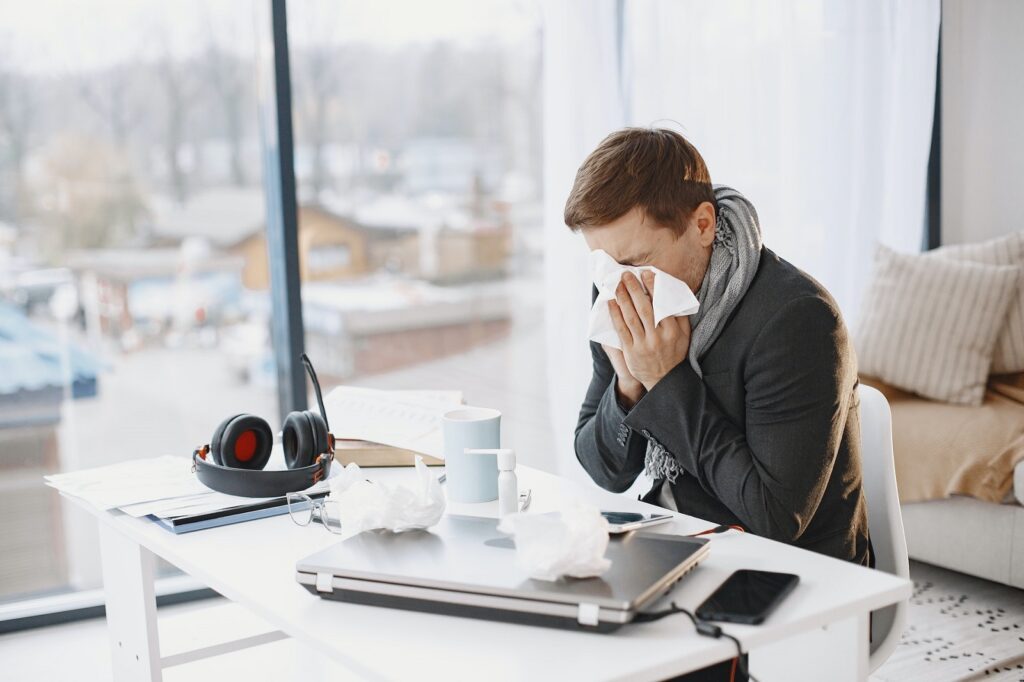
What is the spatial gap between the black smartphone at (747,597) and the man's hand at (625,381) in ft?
1.43

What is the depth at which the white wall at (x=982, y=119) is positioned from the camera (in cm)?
338

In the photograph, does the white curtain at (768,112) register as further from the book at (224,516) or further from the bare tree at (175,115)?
the book at (224,516)

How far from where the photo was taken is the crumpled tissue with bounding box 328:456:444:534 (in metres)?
1.13

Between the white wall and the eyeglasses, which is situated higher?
the white wall

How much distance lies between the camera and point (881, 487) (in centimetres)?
144

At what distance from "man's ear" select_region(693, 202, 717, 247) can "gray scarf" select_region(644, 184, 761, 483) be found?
2cm

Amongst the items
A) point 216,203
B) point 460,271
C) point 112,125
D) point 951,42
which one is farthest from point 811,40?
point 112,125

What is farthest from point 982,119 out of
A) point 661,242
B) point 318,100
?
point 661,242

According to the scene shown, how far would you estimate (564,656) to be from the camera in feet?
2.90

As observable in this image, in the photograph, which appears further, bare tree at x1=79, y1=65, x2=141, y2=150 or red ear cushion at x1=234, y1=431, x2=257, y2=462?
bare tree at x1=79, y1=65, x2=141, y2=150

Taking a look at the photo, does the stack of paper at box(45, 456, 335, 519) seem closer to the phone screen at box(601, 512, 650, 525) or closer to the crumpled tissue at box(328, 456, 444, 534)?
the crumpled tissue at box(328, 456, 444, 534)

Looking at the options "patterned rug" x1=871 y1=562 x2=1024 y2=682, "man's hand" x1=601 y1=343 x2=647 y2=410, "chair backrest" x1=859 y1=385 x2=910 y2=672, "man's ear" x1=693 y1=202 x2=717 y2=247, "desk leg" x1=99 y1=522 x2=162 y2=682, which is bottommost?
"patterned rug" x1=871 y1=562 x2=1024 y2=682

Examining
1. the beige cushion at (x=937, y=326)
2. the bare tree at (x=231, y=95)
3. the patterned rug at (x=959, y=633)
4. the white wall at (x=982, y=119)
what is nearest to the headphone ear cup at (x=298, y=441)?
the patterned rug at (x=959, y=633)

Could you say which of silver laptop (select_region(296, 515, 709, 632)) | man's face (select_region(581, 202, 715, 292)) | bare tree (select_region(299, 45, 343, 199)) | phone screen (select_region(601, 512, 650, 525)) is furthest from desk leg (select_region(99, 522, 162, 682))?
bare tree (select_region(299, 45, 343, 199))
